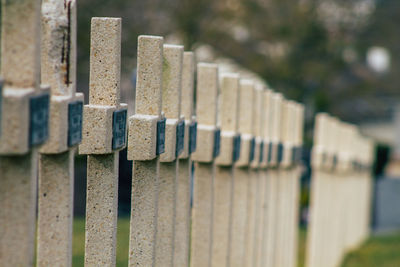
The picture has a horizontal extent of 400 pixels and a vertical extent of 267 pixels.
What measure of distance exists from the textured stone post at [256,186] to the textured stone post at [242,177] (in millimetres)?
126

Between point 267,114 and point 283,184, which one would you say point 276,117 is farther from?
point 283,184

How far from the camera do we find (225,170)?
3748 millimetres

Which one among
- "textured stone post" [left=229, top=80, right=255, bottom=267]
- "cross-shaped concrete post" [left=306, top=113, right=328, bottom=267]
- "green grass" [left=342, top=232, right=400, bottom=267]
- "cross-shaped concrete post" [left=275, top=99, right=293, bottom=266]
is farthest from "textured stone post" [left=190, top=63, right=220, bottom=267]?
"green grass" [left=342, top=232, right=400, bottom=267]

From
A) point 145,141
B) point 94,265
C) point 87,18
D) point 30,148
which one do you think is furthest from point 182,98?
point 87,18

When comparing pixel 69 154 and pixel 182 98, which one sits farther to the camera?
pixel 182 98

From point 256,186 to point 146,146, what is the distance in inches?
83.2

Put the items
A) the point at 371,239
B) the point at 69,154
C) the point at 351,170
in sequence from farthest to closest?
1. the point at 371,239
2. the point at 351,170
3. the point at 69,154

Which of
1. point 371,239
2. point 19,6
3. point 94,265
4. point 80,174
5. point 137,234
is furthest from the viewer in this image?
point 80,174

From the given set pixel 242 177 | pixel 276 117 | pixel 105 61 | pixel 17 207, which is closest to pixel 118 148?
pixel 105 61

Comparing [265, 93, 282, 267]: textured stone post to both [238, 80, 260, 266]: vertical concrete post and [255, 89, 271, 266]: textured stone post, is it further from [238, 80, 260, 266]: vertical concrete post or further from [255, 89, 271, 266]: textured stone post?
[238, 80, 260, 266]: vertical concrete post

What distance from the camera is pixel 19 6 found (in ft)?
5.68

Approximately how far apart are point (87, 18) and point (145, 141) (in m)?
11.2

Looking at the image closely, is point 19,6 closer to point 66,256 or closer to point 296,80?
point 66,256

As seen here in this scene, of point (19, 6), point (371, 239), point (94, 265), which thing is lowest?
point (371, 239)
